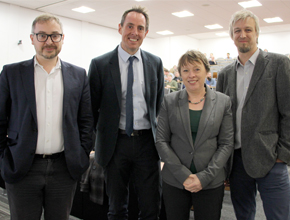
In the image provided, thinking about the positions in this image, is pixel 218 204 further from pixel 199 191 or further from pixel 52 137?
pixel 52 137

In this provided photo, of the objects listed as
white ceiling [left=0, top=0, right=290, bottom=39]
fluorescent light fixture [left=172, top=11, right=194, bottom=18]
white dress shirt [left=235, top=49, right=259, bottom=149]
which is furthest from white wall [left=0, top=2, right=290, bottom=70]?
white dress shirt [left=235, top=49, right=259, bottom=149]

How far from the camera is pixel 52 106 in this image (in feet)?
5.08

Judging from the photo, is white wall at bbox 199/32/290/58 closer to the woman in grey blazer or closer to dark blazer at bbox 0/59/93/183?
the woman in grey blazer

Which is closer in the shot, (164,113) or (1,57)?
(164,113)

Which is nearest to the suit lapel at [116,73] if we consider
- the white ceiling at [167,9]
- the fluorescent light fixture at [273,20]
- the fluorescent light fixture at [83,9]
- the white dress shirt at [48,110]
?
the white dress shirt at [48,110]

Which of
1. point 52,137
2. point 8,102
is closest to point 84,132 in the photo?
point 52,137

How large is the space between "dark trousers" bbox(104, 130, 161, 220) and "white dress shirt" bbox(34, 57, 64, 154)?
0.45 meters

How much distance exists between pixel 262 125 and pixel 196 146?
436 millimetres

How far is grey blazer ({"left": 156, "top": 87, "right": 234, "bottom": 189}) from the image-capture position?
1564 millimetres

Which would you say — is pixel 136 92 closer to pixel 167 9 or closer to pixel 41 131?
pixel 41 131

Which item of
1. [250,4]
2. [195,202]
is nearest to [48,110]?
[195,202]

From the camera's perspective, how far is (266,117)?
1.61 meters

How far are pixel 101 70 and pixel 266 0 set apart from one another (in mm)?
8092

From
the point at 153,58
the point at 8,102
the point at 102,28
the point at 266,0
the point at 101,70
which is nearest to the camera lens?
the point at 8,102
